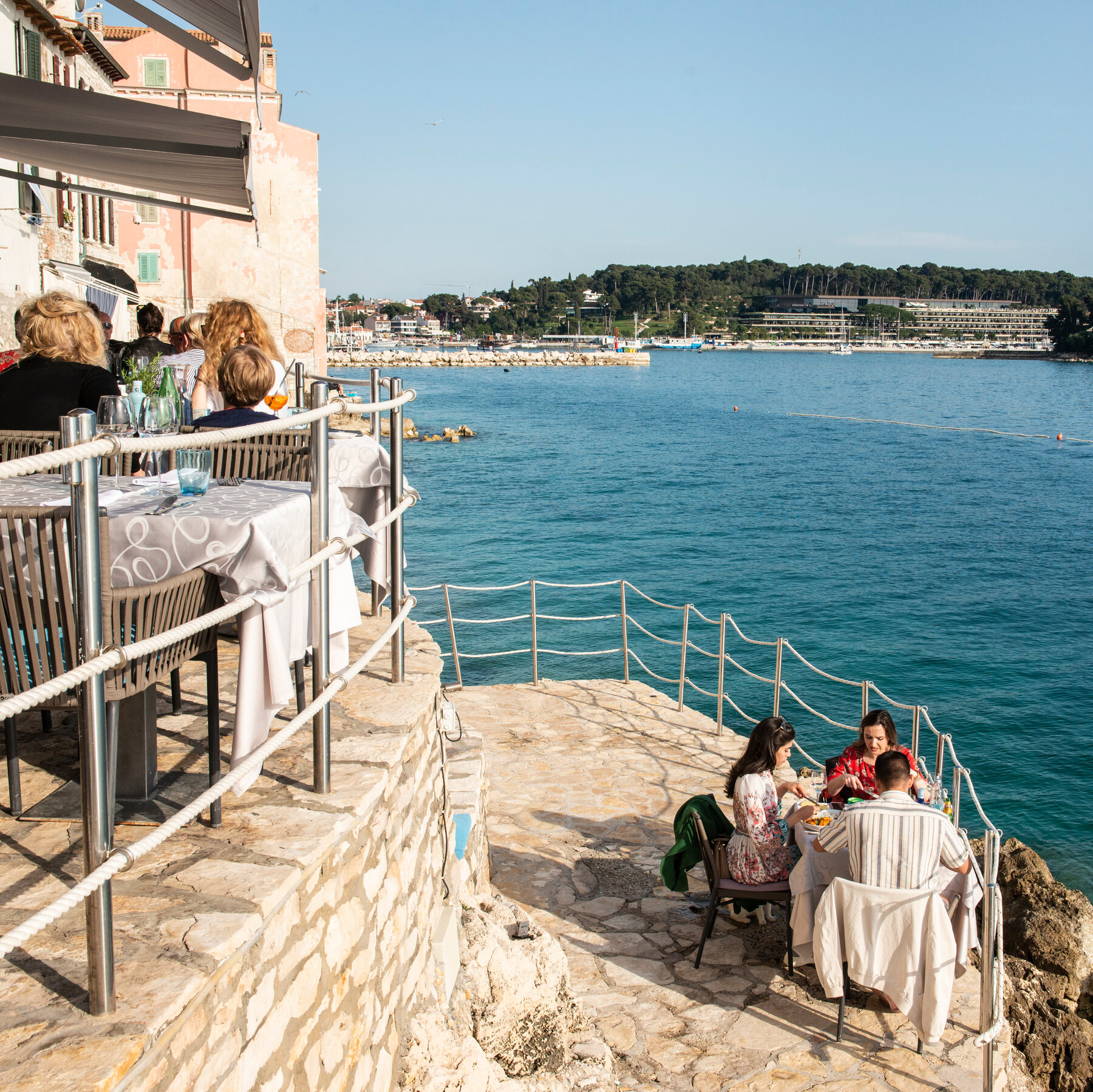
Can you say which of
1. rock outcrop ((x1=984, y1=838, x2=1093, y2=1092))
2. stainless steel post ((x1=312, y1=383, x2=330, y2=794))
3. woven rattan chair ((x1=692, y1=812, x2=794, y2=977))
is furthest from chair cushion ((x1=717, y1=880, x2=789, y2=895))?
stainless steel post ((x1=312, y1=383, x2=330, y2=794))

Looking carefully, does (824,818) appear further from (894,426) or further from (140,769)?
(894,426)

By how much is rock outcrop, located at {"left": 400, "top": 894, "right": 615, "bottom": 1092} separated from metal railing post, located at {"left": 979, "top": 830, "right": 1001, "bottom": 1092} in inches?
69.2

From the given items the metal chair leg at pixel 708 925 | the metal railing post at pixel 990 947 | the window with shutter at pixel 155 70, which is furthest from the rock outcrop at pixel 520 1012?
the window with shutter at pixel 155 70

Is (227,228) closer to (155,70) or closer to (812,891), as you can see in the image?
(155,70)

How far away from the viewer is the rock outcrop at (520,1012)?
400 cm

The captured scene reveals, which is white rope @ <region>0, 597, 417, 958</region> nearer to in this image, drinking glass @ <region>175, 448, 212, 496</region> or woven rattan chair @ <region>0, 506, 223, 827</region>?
woven rattan chair @ <region>0, 506, 223, 827</region>

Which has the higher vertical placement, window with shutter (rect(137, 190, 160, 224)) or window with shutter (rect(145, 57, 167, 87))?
window with shutter (rect(145, 57, 167, 87))

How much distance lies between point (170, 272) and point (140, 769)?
32906 millimetres

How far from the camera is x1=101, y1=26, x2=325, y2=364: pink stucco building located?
31.5 m

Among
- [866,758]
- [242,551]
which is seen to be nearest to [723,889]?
[866,758]

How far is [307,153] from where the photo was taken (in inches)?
1266

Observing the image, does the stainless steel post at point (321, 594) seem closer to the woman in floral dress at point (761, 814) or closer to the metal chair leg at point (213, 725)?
the metal chair leg at point (213, 725)

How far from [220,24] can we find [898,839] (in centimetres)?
491

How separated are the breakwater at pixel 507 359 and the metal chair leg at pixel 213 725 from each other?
125 metres
